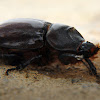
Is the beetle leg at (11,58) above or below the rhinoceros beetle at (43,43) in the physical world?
below

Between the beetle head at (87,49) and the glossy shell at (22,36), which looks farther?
the glossy shell at (22,36)

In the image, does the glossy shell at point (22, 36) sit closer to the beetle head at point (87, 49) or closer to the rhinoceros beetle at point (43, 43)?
the rhinoceros beetle at point (43, 43)

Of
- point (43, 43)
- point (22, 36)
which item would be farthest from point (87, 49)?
point (22, 36)

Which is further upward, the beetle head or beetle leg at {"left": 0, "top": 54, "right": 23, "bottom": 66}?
the beetle head

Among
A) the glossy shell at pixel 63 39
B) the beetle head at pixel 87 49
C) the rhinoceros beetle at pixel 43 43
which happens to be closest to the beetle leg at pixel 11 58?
the rhinoceros beetle at pixel 43 43

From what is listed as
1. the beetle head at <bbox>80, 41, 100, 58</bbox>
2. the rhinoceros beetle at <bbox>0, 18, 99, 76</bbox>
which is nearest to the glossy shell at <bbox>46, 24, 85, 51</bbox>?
the rhinoceros beetle at <bbox>0, 18, 99, 76</bbox>

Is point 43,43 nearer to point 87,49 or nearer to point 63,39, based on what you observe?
point 63,39

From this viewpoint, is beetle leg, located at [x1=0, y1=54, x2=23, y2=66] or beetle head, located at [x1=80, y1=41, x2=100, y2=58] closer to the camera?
beetle head, located at [x1=80, y1=41, x2=100, y2=58]

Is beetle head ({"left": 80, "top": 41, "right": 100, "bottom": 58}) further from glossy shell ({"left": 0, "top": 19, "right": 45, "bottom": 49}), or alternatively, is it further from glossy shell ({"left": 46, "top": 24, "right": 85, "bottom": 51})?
glossy shell ({"left": 0, "top": 19, "right": 45, "bottom": 49})
